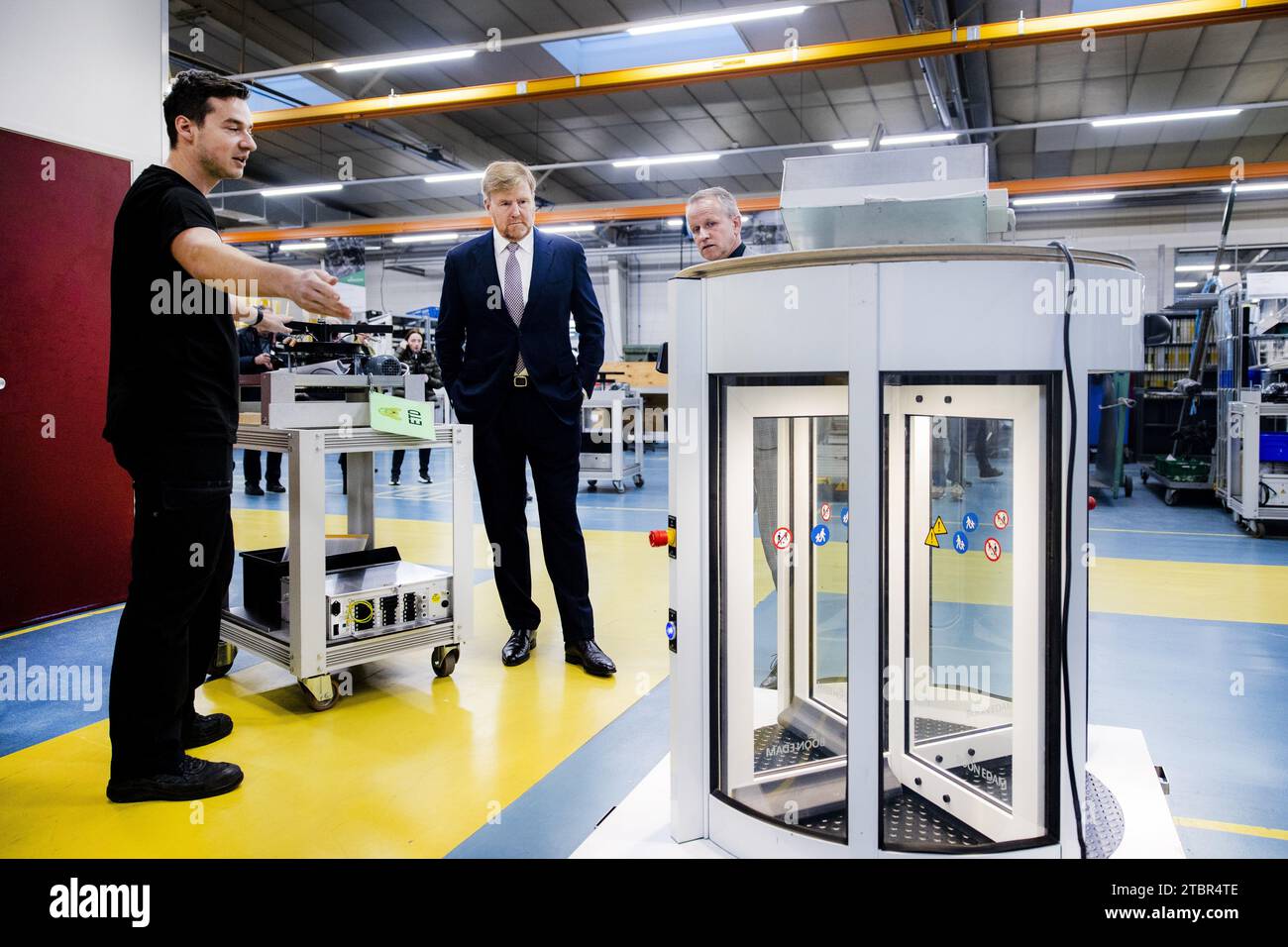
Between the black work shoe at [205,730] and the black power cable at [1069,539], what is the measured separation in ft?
6.02

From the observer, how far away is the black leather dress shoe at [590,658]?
2.46 m

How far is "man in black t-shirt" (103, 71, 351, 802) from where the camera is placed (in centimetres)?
163

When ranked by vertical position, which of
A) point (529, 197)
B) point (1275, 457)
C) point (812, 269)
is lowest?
point (1275, 457)

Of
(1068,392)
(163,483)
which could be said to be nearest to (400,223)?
(163,483)

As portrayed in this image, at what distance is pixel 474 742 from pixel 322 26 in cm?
761

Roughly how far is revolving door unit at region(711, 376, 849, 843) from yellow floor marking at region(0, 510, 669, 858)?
1.77 feet

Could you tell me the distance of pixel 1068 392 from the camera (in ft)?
3.75

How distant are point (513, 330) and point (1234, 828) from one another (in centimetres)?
203

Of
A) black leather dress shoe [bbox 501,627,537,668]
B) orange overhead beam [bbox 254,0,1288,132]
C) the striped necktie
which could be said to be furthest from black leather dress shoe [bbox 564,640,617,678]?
orange overhead beam [bbox 254,0,1288,132]

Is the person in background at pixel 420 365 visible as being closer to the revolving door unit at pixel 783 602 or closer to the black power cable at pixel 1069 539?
the revolving door unit at pixel 783 602

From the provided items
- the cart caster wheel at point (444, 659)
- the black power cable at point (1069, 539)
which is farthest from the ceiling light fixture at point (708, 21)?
the black power cable at point (1069, 539)

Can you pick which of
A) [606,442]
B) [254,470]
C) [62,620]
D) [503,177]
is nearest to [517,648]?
[503,177]
